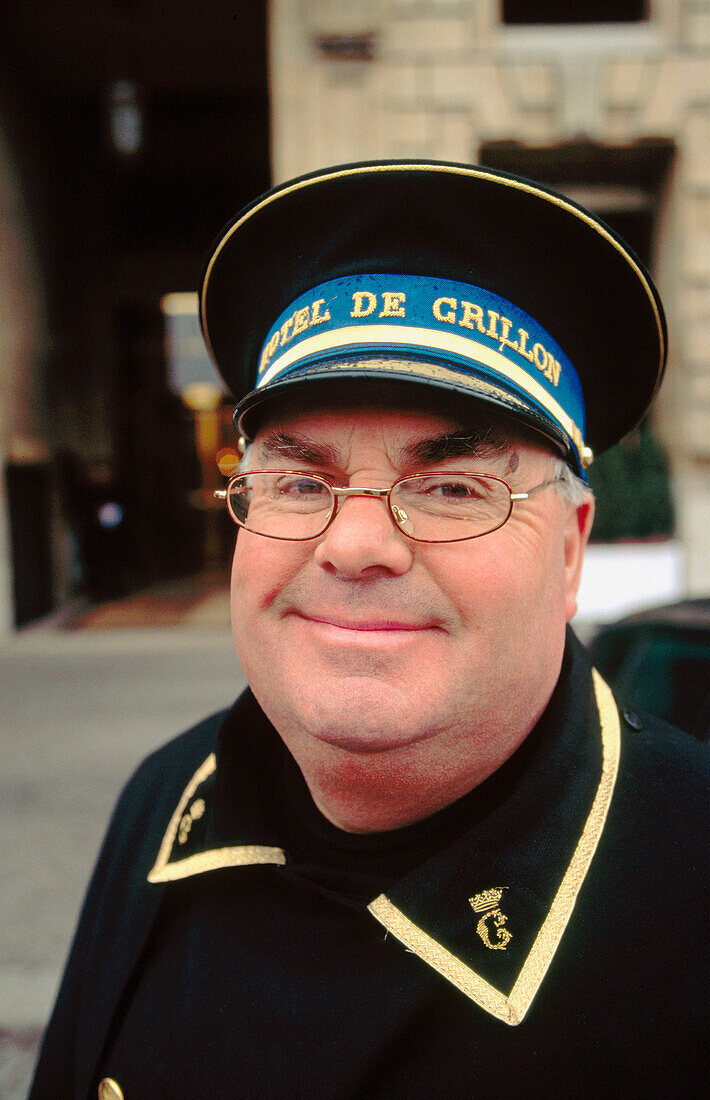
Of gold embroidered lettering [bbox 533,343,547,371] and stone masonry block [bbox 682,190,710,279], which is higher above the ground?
gold embroidered lettering [bbox 533,343,547,371]

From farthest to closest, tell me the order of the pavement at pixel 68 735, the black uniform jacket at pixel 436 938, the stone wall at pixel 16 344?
the stone wall at pixel 16 344, the pavement at pixel 68 735, the black uniform jacket at pixel 436 938

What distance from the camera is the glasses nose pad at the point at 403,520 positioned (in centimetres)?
106

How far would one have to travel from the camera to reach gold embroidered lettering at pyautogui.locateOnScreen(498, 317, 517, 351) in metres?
1.14

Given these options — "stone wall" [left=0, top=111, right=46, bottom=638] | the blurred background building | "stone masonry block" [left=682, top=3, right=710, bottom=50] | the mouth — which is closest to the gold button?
the mouth

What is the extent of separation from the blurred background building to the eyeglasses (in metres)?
7.14

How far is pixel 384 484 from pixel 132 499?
1127 centimetres

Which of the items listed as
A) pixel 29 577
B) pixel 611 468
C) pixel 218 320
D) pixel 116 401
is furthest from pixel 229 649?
pixel 218 320

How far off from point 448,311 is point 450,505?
267 millimetres

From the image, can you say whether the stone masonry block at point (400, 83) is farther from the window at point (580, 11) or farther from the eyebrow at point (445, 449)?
the eyebrow at point (445, 449)

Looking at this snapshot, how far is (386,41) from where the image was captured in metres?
7.70

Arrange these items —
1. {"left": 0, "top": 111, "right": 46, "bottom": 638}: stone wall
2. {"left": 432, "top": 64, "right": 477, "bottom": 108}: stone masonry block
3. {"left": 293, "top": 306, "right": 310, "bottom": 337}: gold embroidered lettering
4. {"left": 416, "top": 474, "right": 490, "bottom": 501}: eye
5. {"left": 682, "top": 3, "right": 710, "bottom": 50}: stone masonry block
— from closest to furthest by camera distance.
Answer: {"left": 416, "top": 474, "right": 490, "bottom": 501}: eye → {"left": 293, "top": 306, "right": 310, "bottom": 337}: gold embroidered lettering → {"left": 682, "top": 3, "right": 710, "bottom": 50}: stone masonry block → {"left": 432, "top": 64, "right": 477, "bottom": 108}: stone masonry block → {"left": 0, "top": 111, "right": 46, "bottom": 638}: stone wall

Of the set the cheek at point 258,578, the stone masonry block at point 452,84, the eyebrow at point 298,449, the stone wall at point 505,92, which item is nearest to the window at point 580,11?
the stone wall at point 505,92

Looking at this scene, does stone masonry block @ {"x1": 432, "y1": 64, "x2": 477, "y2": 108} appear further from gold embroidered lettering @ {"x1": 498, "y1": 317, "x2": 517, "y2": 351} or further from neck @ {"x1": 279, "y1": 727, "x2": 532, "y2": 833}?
neck @ {"x1": 279, "y1": 727, "x2": 532, "y2": 833}

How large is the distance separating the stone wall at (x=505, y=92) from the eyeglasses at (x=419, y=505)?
24.3 ft
